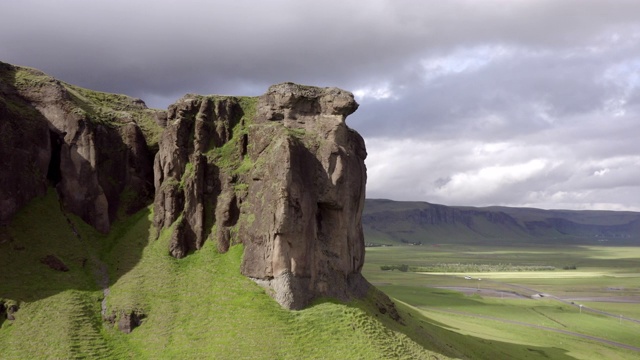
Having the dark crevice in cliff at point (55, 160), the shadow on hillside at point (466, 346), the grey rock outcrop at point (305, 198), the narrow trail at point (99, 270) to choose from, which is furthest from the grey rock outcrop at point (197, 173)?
the shadow on hillside at point (466, 346)

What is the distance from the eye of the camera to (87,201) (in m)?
84.3

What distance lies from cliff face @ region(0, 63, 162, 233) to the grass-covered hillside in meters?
3.60

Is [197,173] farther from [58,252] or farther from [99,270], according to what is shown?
[58,252]

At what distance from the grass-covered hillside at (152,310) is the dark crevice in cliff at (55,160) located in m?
4.11

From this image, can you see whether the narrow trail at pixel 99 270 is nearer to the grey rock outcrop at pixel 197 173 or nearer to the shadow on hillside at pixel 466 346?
the grey rock outcrop at pixel 197 173

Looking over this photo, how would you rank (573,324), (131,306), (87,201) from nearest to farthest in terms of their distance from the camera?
(131,306)
(87,201)
(573,324)

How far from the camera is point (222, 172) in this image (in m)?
83.9

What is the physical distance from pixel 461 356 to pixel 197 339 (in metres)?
41.0

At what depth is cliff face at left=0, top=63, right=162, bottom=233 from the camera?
7769cm

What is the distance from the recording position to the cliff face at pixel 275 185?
237 feet

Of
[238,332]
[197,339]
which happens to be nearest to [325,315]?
[238,332]

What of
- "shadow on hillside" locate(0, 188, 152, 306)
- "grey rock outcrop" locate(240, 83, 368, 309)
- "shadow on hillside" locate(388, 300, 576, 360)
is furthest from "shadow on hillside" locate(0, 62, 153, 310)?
"shadow on hillside" locate(388, 300, 576, 360)

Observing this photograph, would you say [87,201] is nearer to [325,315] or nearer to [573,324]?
[325,315]

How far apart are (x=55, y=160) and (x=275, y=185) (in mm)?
40880
